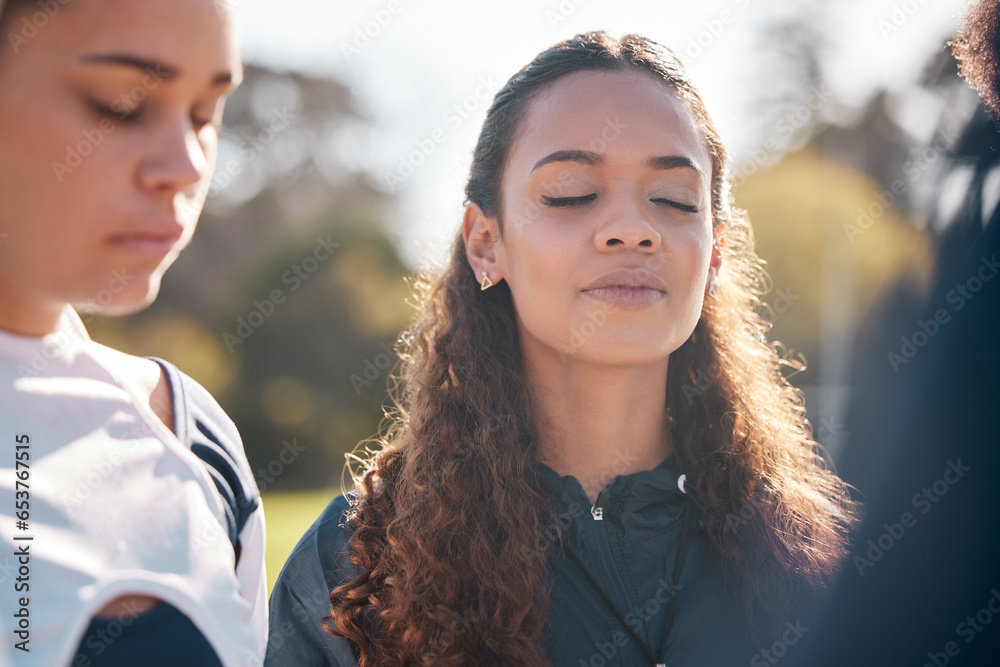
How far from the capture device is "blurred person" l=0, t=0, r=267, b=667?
1088mm

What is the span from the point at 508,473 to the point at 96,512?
1133 millimetres

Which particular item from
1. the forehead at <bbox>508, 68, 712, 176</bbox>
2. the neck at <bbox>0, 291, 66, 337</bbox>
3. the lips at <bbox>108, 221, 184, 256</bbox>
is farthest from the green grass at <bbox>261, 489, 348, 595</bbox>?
the lips at <bbox>108, 221, 184, 256</bbox>

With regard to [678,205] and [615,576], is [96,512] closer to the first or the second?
[615,576]

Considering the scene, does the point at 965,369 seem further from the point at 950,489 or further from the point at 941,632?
the point at 941,632

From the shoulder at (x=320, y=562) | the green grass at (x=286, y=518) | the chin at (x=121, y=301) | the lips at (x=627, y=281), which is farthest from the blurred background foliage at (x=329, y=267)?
the chin at (x=121, y=301)

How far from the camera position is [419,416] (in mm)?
2357

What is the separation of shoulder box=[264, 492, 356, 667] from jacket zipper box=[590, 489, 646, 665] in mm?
679

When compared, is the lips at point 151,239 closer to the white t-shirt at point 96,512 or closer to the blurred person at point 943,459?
the white t-shirt at point 96,512

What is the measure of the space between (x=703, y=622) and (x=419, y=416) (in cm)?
99

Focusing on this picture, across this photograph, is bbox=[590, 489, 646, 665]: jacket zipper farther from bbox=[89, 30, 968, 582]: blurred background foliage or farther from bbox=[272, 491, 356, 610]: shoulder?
bbox=[89, 30, 968, 582]: blurred background foliage

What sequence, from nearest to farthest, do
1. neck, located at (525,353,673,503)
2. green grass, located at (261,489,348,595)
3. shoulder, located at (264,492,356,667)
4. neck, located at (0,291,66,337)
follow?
1. neck, located at (0,291,66,337)
2. shoulder, located at (264,492,356,667)
3. neck, located at (525,353,673,503)
4. green grass, located at (261,489,348,595)

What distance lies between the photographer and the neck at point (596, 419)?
7.27ft

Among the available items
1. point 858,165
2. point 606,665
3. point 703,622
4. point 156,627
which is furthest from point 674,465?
point 858,165

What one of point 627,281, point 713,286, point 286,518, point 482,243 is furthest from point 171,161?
point 286,518
